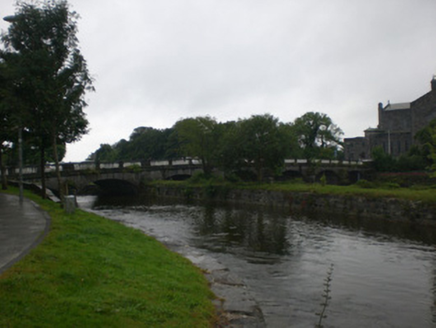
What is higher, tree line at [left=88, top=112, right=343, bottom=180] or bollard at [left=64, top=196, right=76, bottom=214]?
tree line at [left=88, top=112, right=343, bottom=180]

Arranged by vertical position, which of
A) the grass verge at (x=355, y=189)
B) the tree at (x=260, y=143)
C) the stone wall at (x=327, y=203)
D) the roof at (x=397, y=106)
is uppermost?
the roof at (x=397, y=106)

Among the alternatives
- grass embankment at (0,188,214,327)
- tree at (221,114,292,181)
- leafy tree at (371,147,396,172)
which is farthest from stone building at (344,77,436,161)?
grass embankment at (0,188,214,327)

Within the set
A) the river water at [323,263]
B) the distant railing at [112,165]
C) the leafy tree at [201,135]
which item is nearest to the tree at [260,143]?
the leafy tree at [201,135]

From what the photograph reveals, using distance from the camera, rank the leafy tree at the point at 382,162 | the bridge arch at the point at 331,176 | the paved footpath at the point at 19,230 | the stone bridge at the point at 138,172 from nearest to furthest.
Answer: the paved footpath at the point at 19,230 → the stone bridge at the point at 138,172 → the bridge arch at the point at 331,176 → the leafy tree at the point at 382,162

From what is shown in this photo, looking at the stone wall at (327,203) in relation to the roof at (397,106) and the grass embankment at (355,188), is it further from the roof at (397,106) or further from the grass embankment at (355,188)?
the roof at (397,106)

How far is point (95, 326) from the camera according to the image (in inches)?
261

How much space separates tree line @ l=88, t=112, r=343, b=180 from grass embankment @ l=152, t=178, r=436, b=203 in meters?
2.77

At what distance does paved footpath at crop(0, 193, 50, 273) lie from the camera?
10.3 meters

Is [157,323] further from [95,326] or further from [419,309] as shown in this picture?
[419,309]

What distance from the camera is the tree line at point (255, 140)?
46594 mm

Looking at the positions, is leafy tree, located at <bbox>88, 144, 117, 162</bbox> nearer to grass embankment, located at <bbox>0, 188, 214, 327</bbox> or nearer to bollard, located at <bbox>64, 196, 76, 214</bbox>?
bollard, located at <bbox>64, 196, 76, 214</bbox>

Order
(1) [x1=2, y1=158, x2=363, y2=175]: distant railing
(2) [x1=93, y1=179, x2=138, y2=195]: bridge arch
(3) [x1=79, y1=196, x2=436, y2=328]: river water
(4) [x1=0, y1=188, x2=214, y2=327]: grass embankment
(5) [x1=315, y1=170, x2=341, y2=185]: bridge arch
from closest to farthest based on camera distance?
(4) [x1=0, y1=188, x2=214, y2=327]: grass embankment < (3) [x1=79, y1=196, x2=436, y2=328]: river water < (1) [x1=2, y1=158, x2=363, y2=175]: distant railing < (2) [x1=93, y1=179, x2=138, y2=195]: bridge arch < (5) [x1=315, y1=170, x2=341, y2=185]: bridge arch

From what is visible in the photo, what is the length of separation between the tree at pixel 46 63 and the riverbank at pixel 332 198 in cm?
2342

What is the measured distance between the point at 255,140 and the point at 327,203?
43.7 feet
